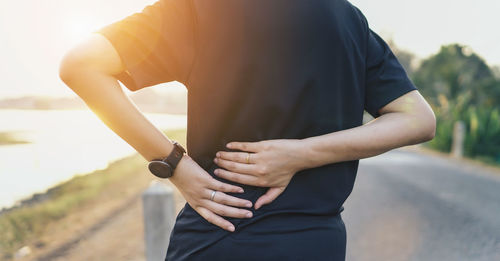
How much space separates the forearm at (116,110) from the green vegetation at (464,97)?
14753mm

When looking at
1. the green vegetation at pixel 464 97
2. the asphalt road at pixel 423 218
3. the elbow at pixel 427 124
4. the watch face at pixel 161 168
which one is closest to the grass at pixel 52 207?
the watch face at pixel 161 168

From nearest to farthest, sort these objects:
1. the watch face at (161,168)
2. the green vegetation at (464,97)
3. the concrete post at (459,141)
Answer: the watch face at (161,168) < the concrete post at (459,141) < the green vegetation at (464,97)

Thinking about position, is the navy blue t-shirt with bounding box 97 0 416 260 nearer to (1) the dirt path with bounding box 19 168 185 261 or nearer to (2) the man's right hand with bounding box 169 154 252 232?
(2) the man's right hand with bounding box 169 154 252 232

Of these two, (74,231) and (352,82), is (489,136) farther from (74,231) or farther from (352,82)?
(352,82)

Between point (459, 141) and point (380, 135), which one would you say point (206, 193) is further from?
point (459, 141)

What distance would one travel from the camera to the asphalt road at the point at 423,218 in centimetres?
457

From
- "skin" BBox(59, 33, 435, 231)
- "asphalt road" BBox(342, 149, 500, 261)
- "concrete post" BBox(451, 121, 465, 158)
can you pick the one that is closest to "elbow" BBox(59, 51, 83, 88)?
"skin" BBox(59, 33, 435, 231)

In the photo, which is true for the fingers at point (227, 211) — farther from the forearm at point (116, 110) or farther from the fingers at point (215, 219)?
the forearm at point (116, 110)

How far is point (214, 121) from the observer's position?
117cm

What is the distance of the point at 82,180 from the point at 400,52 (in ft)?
118

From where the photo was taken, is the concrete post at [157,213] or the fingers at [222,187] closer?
the fingers at [222,187]

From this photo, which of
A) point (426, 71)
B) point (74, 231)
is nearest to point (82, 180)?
point (74, 231)

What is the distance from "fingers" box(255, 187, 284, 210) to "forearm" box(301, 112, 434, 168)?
11 centimetres

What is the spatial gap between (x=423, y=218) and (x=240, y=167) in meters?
5.31
